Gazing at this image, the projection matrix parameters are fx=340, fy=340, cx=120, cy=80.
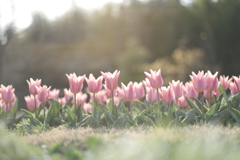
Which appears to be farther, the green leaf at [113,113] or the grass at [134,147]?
the green leaf at [113,113]

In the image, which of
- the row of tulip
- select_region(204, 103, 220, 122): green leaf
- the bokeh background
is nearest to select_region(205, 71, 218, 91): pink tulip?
the row of tulip

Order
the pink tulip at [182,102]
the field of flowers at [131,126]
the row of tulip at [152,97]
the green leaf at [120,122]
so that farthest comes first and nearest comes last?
the pink tulip at [182,102], the row of tulip at [152,97], the green leaf at [120,122], the field of flowers at [131,126]

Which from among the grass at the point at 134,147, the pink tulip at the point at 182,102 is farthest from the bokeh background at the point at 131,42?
the grass at the point at 134,147

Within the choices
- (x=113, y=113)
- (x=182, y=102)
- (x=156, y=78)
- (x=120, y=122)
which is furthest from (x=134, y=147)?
(x=182, y=102)

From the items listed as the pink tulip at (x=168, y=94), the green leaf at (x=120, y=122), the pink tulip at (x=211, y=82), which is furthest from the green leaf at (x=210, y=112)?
the green leaf at (x=120, y=122)

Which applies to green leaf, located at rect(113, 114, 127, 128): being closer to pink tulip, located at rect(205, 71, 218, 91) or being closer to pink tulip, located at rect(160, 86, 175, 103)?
pink tulip, located at rect(160, 86, 175, 103)

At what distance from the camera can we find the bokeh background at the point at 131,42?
23422mm

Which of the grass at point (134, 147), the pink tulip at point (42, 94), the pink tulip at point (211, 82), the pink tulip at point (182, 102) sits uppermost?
the pink tulip at point (211, 82)

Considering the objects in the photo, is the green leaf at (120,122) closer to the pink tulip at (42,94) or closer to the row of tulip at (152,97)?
the row of tulip at (152,97)

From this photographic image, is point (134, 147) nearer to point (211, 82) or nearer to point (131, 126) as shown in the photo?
point (131, 126)

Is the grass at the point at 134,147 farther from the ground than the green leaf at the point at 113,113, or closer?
farther from the ground

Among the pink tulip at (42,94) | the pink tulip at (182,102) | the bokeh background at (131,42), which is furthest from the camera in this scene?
the bokeh background at (131,42)

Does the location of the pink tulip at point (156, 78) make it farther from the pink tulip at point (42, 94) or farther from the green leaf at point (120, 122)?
the pink tulip at point (42, 94)

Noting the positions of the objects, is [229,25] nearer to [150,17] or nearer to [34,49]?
[150,17]
